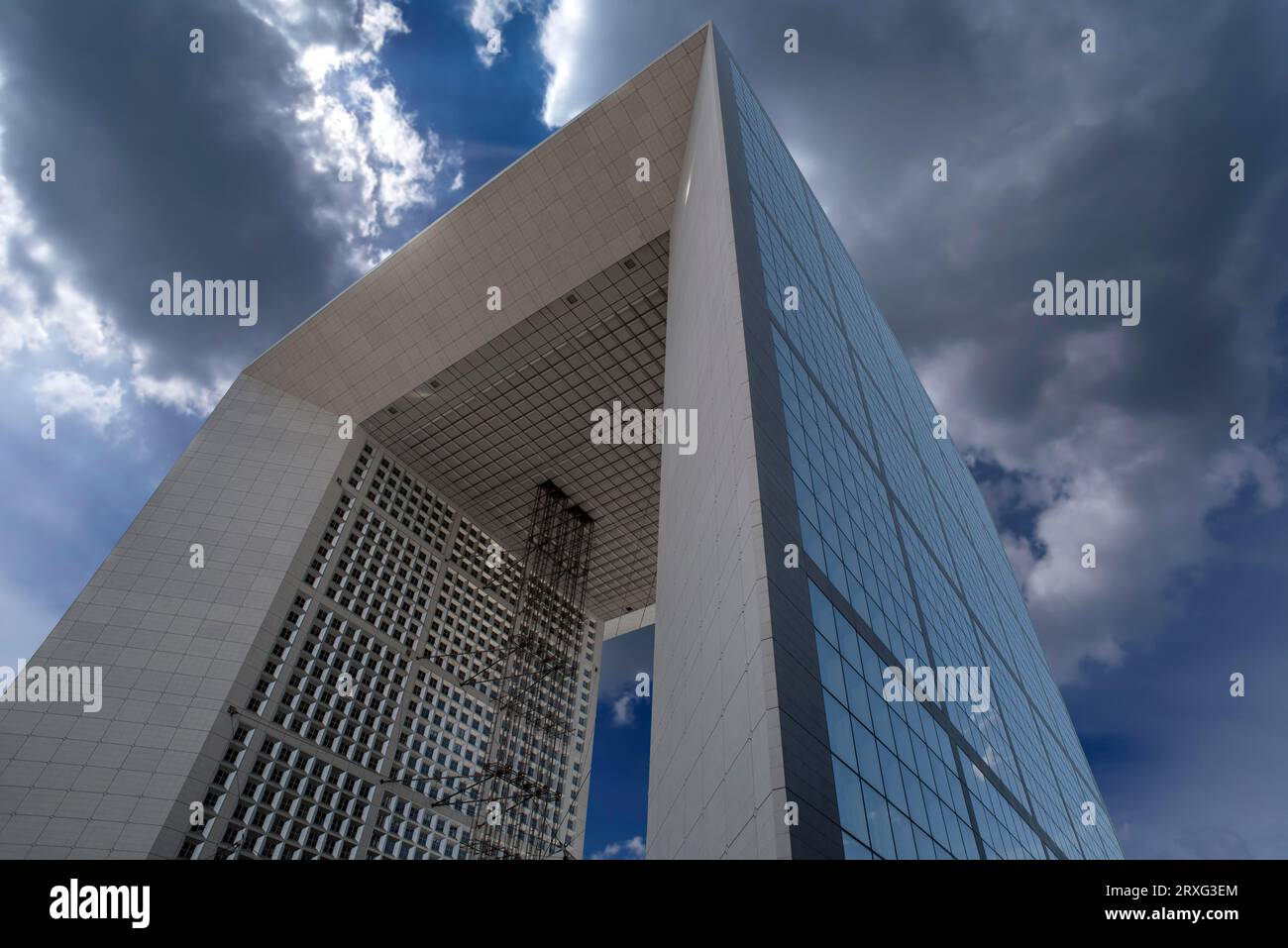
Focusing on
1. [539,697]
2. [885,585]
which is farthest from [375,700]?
[885,585]

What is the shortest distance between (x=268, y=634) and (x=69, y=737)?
7.85 m

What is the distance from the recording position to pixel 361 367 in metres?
44.3

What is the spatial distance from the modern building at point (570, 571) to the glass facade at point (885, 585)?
0.66ft

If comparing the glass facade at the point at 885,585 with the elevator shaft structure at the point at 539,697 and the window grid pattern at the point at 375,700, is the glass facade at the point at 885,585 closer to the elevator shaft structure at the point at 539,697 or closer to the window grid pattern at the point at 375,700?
the elevator shaft structure at the point at 539,697

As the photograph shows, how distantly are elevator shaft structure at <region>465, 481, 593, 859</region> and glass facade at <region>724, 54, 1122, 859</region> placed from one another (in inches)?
823

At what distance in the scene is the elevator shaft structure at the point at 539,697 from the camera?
40.3m

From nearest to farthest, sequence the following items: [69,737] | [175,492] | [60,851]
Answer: [60,851] < [69,737] < [175,492]

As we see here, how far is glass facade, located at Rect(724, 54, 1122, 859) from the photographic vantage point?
17.6m

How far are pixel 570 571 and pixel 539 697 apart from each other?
27.1ft

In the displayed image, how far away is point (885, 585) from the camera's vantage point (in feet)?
80.8

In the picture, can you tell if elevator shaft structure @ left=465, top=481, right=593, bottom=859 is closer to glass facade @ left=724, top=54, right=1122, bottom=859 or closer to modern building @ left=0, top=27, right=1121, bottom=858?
modern building @ left=0, top=27, right=1121, bottom=858

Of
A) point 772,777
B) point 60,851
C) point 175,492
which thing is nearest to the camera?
point 772,777
